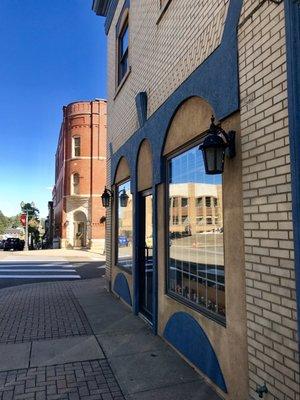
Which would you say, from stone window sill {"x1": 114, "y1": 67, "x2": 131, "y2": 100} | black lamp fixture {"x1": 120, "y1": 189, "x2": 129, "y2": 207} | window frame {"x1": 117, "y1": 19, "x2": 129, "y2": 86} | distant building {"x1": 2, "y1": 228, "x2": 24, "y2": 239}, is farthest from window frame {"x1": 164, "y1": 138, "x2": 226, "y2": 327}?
distant building {"x1": 2, "y1": 228, "x2": 24, "y2": 239}

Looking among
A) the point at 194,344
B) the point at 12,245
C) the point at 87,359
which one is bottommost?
the point at 87,359

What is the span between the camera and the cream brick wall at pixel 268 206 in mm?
2971

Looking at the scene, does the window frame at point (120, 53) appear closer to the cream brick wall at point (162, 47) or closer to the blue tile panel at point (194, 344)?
the cream brick wall at point (162, 47)

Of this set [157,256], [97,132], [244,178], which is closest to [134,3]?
[157,256]

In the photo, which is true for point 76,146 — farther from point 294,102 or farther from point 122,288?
point 294,102

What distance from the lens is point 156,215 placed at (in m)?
6.20

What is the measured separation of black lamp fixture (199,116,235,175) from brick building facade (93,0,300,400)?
0.10m

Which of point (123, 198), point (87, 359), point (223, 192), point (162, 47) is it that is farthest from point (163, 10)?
point (87, 359)

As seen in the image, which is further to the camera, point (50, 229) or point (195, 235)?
point (50, 229)

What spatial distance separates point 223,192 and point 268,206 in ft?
2.99

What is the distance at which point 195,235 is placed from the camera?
197 inches

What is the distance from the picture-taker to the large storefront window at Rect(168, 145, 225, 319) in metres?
4.37

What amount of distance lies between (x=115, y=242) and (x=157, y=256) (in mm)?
3982

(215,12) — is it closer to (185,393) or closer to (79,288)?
(185,393)
